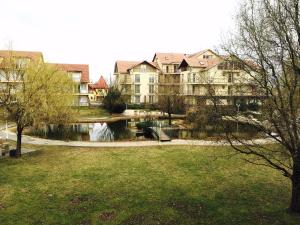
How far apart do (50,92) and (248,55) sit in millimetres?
16385

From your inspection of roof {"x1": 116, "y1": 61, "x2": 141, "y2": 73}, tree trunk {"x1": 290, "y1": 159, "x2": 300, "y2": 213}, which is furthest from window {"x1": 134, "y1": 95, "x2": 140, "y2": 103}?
tree trunk {"x1": 290, "y1": 159, "x2": 300, "y2": 213}

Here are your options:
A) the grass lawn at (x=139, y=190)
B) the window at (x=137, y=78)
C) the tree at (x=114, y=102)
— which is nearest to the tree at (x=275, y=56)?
the grass lawn at (x=139, y=190)

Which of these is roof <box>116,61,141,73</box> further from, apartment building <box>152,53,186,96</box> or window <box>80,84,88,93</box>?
window <box>80,84,88,93</box>

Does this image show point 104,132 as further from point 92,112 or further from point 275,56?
point 275,56

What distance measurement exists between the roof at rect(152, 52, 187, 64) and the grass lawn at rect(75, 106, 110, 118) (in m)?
22.9

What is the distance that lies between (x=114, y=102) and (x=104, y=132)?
16829 mm

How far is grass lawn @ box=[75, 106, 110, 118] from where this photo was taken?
52.3 meters

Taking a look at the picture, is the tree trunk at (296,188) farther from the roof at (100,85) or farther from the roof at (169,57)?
the roof at (100,85)

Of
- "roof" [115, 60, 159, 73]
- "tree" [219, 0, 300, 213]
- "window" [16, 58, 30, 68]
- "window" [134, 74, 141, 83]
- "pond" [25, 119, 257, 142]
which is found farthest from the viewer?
"roof" [115, 60, 159, 73]

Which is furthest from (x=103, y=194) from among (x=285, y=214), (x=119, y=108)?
(x=119, y=108)

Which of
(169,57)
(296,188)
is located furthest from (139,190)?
(169,57)

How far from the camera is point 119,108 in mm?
54094

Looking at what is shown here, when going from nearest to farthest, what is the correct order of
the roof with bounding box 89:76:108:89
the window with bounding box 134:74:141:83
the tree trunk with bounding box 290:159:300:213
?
the tree trunk with bounding box 290:159:300:213 < the window with bounding box 134:74:141:83 < the roof with bounding box 89:76:108:89

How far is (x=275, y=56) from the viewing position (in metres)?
10.6
